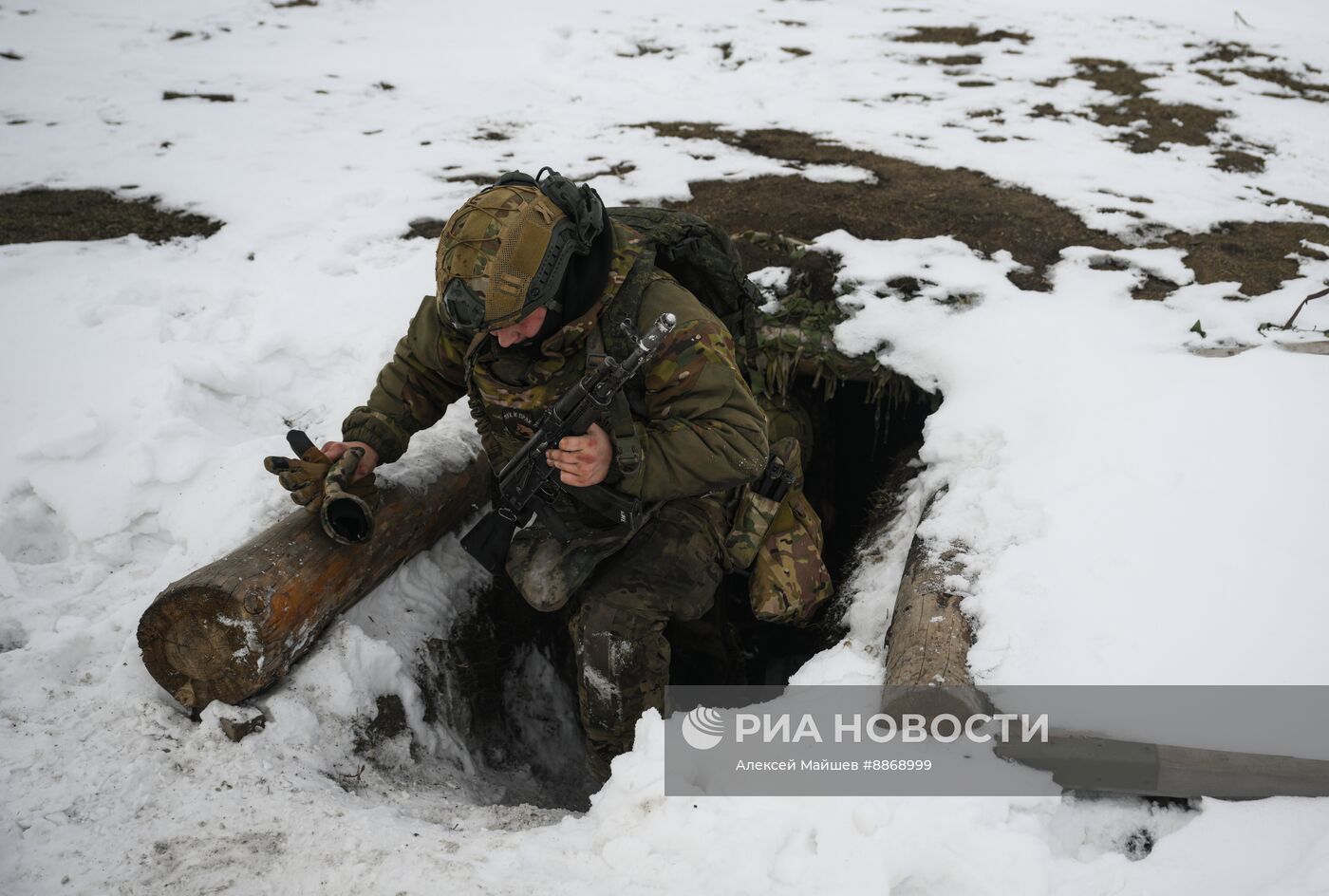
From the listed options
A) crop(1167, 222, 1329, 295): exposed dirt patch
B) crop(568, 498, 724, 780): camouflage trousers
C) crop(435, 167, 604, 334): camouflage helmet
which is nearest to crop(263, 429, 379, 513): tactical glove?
crop(435, 167, 604, 334): camouflage helmet

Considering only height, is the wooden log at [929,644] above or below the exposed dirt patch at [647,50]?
below

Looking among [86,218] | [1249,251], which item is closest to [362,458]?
[86,218]

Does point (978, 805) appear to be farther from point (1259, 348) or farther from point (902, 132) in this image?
point (902, 132)

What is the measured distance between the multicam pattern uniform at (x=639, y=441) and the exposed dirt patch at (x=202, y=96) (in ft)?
19.6

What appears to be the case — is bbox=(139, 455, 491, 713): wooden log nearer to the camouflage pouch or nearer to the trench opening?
the trench opening

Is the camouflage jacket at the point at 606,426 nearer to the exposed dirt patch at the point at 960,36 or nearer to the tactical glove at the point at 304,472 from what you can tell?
the tactical glove at the point at 304,472

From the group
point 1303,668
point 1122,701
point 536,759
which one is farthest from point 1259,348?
point 536,759

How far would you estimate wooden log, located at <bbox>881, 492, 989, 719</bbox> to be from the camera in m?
2.69

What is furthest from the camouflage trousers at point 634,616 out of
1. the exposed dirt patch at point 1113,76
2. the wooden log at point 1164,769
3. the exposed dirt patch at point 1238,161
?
the exposed dirt patch at point 1113,76

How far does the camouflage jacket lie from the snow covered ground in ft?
1.49

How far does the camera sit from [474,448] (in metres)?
4.19

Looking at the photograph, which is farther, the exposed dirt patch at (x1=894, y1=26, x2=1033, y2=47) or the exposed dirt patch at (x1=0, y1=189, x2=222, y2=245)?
the exposed dirt patch at (x1=894, y1=26, x2=1033, y2=47)

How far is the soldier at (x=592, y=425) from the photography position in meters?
2.96

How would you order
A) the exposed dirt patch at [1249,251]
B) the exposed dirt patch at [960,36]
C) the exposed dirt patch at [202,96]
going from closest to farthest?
the exposed dirt patch at [1249,251], the exposed dirt patch at [202,96], the exposed dirt patch at [960,36]
